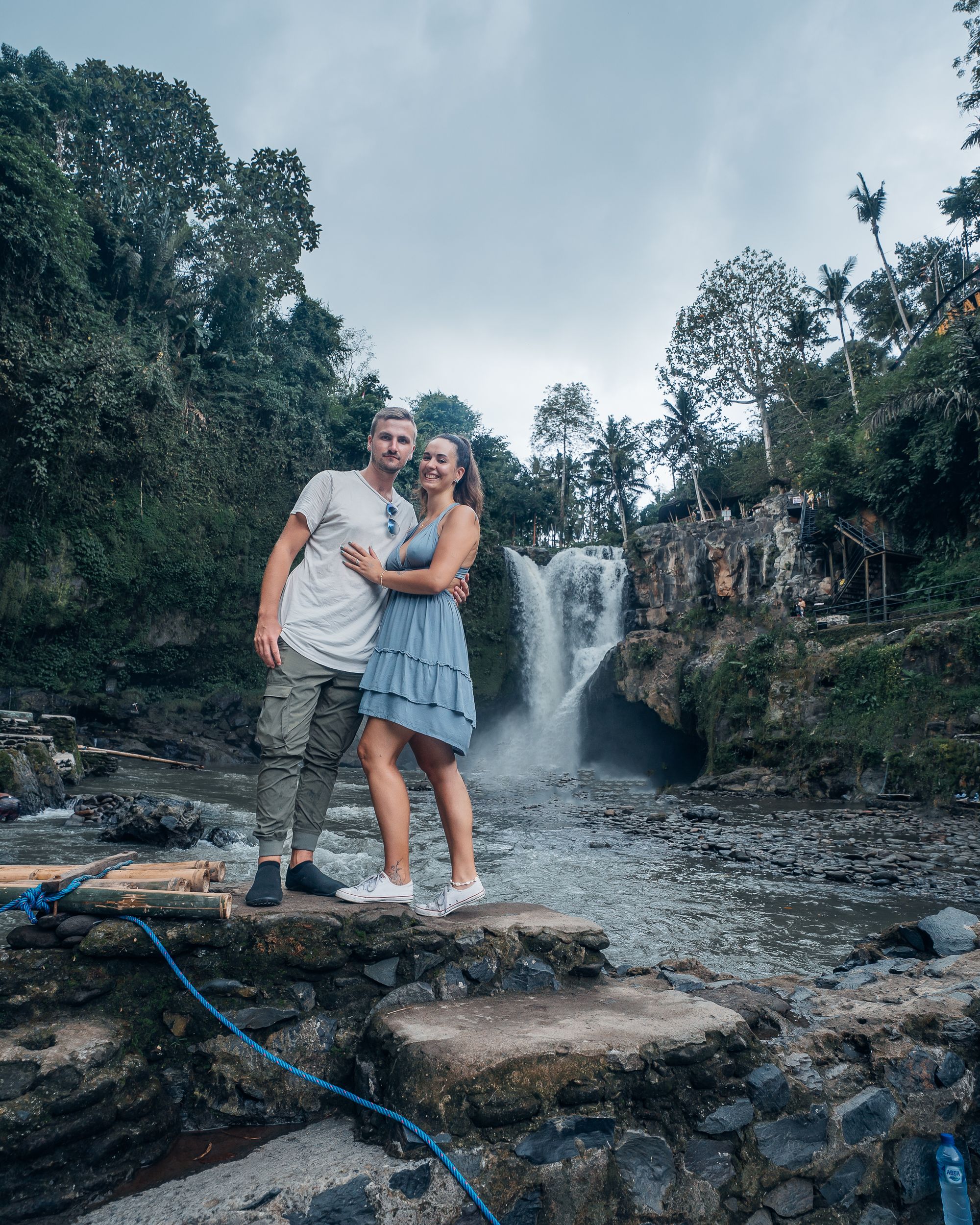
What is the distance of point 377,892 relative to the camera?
7.57 ft

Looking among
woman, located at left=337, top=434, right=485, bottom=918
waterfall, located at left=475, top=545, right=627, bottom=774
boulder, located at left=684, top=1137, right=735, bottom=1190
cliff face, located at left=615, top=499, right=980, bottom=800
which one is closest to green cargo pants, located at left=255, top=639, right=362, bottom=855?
woman, located at left=337, top=434, right=485, bottom=918

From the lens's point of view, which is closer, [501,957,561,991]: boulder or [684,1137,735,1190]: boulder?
[684,1137,735,1190]: boulder

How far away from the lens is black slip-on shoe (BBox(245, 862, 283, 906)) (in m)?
2.12

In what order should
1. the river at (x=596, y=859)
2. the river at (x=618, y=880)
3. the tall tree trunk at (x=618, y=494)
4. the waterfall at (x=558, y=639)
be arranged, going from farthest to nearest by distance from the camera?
the tall tree trunk at (x=618, y=494), the waterfall at (x=558, y=639), the river at (x=596, y=859), the river at (x=618, y=880)

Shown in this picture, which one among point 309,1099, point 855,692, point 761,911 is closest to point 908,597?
point 855,692

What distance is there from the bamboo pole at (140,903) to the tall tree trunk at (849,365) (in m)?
23.8

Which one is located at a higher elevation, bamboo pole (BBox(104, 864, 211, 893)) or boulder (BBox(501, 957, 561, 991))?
bamboo pole (BBox(104, 864, 211, 893))

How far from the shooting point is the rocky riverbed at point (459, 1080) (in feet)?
5.03

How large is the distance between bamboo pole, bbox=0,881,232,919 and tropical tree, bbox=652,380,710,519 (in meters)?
32.6

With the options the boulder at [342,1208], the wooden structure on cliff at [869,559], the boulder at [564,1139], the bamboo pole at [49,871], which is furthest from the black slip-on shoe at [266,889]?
the wooden structure on cliff at [869,559]

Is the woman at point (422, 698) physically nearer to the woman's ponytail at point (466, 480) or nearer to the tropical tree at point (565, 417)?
the woman's ponytail at point (466, 480)

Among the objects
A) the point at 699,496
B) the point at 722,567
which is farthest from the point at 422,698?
the point at 699,496

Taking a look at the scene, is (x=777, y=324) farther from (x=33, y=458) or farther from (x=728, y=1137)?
(x=728, y=1137)

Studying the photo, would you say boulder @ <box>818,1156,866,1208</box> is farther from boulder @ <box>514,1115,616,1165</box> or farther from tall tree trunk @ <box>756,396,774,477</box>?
tall tree trunk @ <box>756,396,774,477</box>
